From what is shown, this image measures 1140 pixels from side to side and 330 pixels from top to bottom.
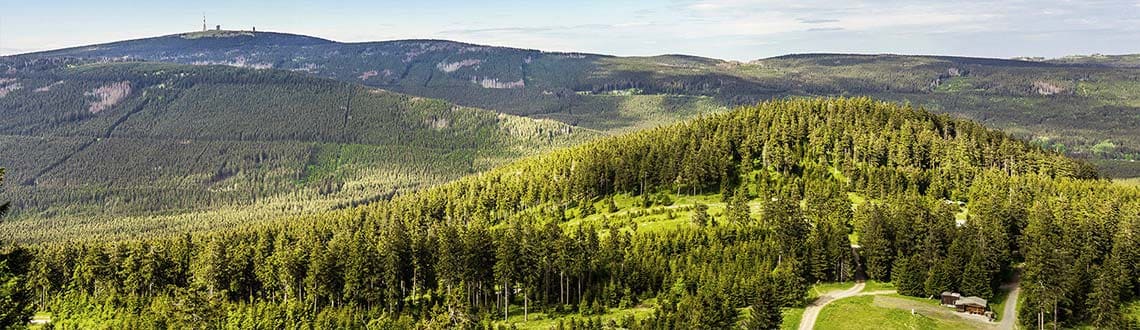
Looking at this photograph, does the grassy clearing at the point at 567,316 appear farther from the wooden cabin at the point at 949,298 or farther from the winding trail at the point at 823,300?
the wooden cabin at the point at 949,298

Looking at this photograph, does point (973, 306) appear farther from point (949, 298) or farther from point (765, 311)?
point (765, 311)

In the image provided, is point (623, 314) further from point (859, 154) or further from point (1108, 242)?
point (859, 154)

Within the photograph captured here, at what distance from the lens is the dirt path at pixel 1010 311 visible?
3647 inches

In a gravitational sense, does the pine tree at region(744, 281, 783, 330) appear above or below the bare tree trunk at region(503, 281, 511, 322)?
above

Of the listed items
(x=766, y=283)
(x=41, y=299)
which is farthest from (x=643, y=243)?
(x=41, y=299)

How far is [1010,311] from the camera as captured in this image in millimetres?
98250

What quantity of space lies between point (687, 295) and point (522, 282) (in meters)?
23.8

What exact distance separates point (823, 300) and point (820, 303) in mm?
1696

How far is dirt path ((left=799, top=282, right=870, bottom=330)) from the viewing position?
9181 cm

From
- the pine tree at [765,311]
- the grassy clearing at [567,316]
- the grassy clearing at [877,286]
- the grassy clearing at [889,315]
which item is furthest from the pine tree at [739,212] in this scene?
the pine tree at [765,311]

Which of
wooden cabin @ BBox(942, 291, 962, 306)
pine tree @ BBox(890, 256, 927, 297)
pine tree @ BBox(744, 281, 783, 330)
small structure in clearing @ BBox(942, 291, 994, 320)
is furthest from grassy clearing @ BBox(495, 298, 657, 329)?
small structure in clearing @ BBox(942, 291, 994, 320)

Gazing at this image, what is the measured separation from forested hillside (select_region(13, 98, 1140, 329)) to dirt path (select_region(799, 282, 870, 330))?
2.44m

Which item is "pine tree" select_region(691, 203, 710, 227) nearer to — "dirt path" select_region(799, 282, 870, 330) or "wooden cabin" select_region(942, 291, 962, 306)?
"dirt path" select_region(799, 282, 870, 330)

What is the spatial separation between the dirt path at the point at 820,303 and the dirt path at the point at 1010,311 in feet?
58.0
